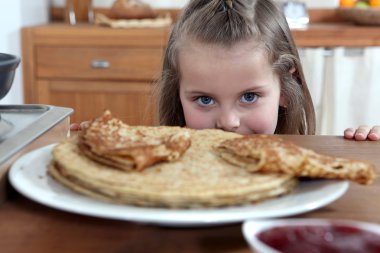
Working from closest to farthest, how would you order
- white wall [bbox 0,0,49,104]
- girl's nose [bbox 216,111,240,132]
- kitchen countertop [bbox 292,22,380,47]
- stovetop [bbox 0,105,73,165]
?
stovetop [bbox 0,105,73,165] → girl's nose [bbox 216,111,240,132] → kitchen countertop [bbox 292,22,380,47] → white wall [bbox 0,0,49,104]

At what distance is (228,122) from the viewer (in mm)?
1461

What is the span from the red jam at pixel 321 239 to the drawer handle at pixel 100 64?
2903 millimetres

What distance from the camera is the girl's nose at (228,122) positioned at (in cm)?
146

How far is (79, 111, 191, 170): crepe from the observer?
2.44 ft

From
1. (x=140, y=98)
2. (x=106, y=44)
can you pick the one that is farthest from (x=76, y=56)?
(x=140, y=98)

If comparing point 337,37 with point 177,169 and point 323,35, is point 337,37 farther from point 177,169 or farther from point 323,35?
point 177,169

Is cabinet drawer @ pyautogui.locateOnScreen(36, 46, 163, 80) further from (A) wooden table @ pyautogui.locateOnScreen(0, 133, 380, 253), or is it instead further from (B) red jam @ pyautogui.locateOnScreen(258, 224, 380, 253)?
(B) red jam @ pyautogui.locateOnScreen(258, 224, 380, 253)

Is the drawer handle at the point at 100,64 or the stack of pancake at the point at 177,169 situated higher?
the stack of pancake at the point at 177,169

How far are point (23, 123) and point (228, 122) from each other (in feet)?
2.02

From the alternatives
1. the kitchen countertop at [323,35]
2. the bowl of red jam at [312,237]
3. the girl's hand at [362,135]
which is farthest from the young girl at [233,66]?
the kitchen countertop at [323,35]

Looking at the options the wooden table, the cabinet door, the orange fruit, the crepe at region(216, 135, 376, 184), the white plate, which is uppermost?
the orange fruit

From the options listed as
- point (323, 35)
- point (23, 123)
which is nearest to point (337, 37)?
point (323, 35)

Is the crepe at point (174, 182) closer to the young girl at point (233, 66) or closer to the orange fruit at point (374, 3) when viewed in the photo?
the young girl at point (233, 66)

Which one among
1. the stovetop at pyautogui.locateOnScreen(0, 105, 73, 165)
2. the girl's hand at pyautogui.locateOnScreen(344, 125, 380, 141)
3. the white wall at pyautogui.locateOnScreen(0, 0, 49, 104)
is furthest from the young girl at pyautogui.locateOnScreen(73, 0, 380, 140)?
the white wall at pyautogui.locateOnScreen(0, 0, 49, 104)
